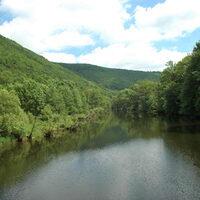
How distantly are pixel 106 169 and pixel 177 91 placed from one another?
56.9 meters

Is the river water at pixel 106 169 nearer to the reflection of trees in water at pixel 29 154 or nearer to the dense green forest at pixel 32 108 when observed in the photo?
the reflection of trees in water at pixel 29 154

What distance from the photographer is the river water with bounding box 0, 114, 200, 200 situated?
23.6 meters

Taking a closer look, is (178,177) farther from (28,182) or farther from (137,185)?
(28,182)

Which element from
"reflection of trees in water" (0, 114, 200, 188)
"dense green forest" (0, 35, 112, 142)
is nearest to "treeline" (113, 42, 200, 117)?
"reflection of trees in water" (0, 114, 200, 188)

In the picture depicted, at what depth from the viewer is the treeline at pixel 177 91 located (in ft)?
204

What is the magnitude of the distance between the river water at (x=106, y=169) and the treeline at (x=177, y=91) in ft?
60.6

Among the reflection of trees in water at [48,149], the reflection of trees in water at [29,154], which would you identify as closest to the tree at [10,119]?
the reflection of trees in water at [29,154]

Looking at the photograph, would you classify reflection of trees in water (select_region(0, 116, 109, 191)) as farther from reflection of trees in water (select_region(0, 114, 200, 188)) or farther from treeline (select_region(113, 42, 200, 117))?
treeline (select_region(113, 42, 200, 117))

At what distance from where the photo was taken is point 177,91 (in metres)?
80.4

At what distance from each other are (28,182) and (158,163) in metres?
16.8

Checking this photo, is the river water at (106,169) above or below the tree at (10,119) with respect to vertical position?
below

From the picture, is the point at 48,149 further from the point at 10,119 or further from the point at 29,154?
the point at 10,119

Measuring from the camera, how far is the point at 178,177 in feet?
85.7

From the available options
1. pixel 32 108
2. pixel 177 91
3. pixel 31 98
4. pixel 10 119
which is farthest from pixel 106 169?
pixel 177 91
